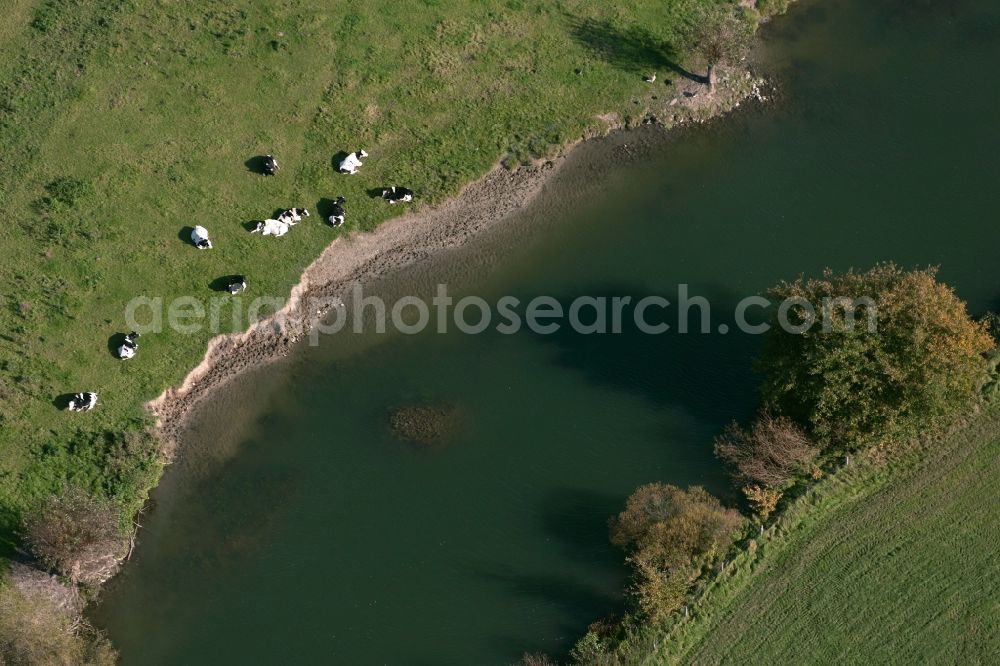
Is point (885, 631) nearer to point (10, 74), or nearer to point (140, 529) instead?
point (140, 529)

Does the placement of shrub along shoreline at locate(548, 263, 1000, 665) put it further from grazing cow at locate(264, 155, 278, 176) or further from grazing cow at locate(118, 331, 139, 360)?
grazing cow at locate(264, 155, 278, 176)

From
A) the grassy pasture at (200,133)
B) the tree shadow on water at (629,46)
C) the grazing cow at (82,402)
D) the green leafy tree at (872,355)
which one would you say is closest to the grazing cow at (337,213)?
the grassy pasture at (200,133)

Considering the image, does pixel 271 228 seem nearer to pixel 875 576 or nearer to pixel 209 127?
pixel 209 127

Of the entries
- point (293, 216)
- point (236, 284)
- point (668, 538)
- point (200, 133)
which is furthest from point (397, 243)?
point (668, 538)

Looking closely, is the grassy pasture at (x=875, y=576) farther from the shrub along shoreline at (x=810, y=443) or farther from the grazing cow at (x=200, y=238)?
the grazing cow at (x=200, y=238)

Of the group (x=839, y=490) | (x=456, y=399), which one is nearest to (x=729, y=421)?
(x=839, y=490)

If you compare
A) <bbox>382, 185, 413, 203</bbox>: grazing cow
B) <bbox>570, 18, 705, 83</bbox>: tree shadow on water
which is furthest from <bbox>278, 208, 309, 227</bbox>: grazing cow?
<bbox>570, 18, 705, 83</bbox>: tree shadow on water
